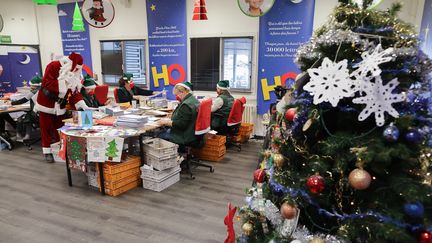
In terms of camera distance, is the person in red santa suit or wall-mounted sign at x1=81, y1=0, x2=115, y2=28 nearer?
the person in red santa suit

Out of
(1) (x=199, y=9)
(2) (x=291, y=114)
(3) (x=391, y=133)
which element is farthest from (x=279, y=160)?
(1) (x=199, y=9)

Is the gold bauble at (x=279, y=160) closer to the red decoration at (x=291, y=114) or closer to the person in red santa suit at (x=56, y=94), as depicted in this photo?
the red decoration at (x=291, y=114)

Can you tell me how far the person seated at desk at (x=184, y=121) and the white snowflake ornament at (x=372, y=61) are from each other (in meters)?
2.56

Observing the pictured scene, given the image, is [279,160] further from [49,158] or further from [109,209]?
[49,158]

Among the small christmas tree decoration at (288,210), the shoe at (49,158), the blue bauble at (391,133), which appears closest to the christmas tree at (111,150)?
the shoe at (49,158)

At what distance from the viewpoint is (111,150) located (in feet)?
9.89

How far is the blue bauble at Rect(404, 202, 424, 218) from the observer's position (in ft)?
3.18

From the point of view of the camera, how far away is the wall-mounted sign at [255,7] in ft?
12.1

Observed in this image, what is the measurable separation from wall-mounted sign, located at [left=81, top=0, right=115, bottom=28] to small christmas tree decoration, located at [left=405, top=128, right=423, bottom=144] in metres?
4.58

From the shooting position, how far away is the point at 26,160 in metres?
4.37

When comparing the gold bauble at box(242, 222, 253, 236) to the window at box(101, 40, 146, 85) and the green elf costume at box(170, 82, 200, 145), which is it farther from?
the window at box(101, 40, 146, 85)

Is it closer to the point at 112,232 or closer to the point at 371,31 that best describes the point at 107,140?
the point at 112,232

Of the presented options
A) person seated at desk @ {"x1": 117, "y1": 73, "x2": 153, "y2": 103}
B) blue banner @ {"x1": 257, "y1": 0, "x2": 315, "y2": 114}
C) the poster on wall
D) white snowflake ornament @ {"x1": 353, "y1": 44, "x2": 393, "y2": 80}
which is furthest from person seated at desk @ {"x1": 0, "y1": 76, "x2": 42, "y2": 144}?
white snowflake ornament @ {"x1": 353, "y1": 44, "x2": 393, "y2": 80}

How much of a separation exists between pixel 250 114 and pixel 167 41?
7.79 feet
